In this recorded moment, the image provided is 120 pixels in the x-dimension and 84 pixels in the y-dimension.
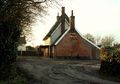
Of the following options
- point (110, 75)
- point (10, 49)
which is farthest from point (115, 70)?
point (10, 49)

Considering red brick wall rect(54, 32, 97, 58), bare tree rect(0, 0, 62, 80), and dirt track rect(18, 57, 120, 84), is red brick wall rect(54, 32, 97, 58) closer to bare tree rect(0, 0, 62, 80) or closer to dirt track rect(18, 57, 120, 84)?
dirt track rect(18, 57, 120, 84)

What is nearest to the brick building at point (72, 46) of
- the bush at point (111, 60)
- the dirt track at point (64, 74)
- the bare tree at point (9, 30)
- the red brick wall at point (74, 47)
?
the red brick wall at point (74, 47)

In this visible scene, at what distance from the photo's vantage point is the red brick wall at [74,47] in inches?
2648

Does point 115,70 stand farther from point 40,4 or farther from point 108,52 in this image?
point 40,4

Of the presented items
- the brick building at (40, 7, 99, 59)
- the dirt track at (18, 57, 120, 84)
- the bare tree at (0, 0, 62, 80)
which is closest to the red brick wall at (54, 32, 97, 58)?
the brick building at (40, 7, 99, 59)

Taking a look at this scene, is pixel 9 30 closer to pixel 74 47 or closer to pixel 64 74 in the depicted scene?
pixel 64 74

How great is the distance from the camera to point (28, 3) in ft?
74.3

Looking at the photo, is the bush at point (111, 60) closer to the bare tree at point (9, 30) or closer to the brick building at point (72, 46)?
the bare tree at point (9, 30)

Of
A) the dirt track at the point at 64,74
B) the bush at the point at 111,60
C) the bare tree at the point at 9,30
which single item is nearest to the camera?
the bare tree at the point at 9,30

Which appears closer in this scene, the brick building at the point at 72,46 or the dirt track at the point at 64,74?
the dirt track at the point at 64,74

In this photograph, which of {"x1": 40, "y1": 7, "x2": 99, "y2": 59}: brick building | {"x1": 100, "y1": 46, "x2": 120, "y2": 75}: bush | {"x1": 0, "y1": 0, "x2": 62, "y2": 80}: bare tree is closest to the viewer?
{"x1": 0, "y1": 0, "x2": 62, "y2": 80}: bare tree

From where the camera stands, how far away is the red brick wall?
6725 cm

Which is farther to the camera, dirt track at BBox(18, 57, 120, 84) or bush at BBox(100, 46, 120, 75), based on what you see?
bush at BBox(100, 46, 120, 75)

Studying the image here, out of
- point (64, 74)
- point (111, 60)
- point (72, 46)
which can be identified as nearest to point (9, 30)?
point (64, 74)
